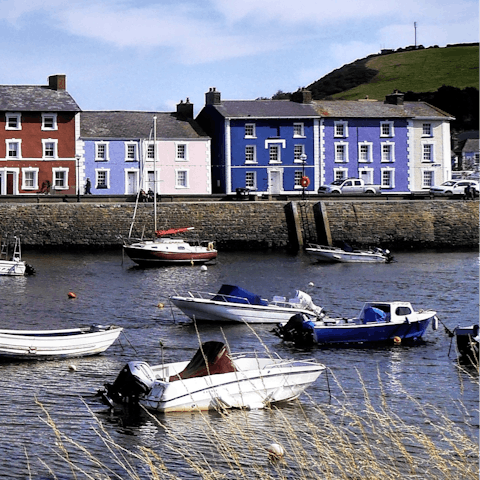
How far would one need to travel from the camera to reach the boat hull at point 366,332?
83.7 ft

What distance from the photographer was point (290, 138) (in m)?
66.3

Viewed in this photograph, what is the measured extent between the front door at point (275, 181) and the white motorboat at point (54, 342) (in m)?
42.7

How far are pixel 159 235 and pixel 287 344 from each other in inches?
1069

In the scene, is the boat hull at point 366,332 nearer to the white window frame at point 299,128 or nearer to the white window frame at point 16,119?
the white window frame at point 16,119

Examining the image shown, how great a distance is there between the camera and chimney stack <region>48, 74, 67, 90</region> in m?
63.2

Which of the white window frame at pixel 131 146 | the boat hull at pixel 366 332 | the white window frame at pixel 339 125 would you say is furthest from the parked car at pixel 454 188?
the boat hull at pixel 366 332

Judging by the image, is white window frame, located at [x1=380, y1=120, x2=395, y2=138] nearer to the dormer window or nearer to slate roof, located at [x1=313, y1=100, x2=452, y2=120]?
slate roof, located at [x1=313, y1=100, x2=452, y2=120]

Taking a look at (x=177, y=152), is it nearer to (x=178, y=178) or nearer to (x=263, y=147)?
(x=178, y=178)

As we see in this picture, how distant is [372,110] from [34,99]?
1019 inches

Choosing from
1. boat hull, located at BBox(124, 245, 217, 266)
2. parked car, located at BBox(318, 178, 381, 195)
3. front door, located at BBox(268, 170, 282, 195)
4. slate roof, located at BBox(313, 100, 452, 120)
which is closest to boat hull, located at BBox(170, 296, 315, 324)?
boat hull, located at BBox(124, 245, 217, 266)

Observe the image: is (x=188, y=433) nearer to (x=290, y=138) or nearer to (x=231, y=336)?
(x=231, y=336)

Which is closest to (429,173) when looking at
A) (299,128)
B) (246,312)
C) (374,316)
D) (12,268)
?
(299,128)

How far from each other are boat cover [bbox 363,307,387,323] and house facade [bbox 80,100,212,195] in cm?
3854

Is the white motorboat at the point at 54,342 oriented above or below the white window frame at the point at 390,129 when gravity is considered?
below
